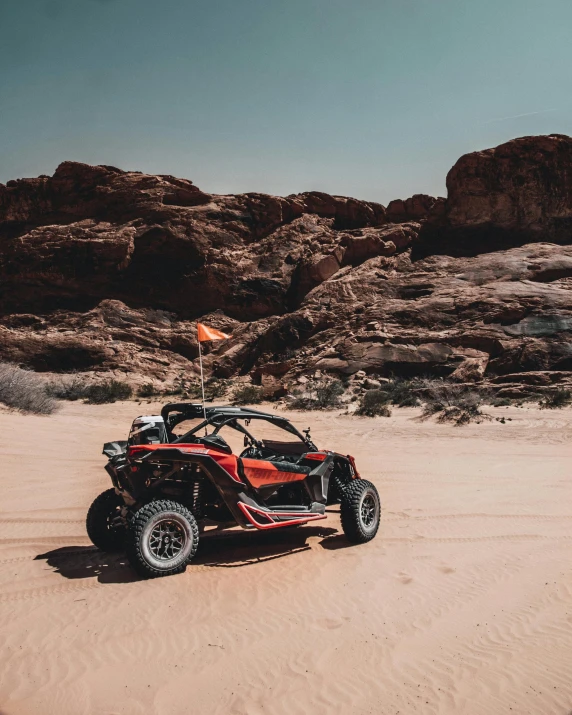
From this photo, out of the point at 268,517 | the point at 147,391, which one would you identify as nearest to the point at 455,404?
the point at 268,517

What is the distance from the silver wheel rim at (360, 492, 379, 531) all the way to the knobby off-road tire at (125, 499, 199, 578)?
208cm

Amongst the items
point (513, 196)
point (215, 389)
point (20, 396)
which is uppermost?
point (513, 196)

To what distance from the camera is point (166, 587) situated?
493 centimetres

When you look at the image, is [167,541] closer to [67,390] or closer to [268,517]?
[268,517]

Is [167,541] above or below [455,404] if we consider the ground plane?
above

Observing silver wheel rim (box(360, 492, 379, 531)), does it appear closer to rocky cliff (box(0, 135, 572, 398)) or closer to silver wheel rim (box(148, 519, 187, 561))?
silver wheel rim (box(148, 519, 187, 561))

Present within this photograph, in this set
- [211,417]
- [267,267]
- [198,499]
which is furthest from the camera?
[267,267]

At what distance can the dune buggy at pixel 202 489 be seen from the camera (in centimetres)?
520

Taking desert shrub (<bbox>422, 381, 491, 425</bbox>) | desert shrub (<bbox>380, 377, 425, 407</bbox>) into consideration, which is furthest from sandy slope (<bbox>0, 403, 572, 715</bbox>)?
desert shrub (<bbox>380, 377, 425, 407</bbox>)

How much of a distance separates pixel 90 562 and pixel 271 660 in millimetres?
2887

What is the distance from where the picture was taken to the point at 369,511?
6.61 meters

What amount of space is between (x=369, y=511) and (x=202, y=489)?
205 centimetres

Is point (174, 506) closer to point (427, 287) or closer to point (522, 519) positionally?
point (522, 519)

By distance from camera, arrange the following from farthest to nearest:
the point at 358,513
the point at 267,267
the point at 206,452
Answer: the point at 267,267, the point at 358,513, the point at 206,452
